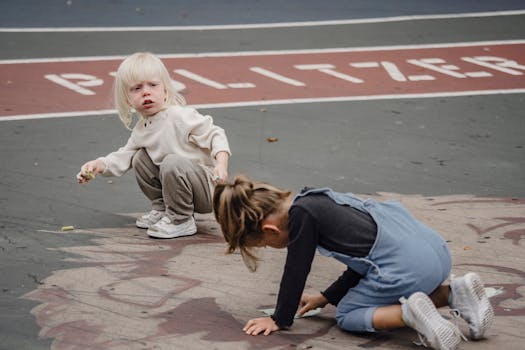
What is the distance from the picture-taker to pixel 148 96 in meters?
6.08

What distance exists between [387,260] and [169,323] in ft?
3.50

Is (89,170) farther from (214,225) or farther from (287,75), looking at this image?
(287,75)

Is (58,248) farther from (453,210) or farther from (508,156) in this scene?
(508,156)

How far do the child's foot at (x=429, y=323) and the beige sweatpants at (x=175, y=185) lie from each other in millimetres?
1984

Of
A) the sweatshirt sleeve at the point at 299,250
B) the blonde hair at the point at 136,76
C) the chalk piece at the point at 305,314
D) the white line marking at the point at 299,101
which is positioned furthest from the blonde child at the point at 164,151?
the white line marking at the point at 299,101

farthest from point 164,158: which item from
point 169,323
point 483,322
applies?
point 483,322

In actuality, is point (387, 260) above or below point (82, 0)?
below

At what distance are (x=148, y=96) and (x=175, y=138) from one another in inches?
11.6

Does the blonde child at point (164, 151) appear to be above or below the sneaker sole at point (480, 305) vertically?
above

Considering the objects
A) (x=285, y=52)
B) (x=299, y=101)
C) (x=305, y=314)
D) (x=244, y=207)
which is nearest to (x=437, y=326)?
(x=305, y=314)

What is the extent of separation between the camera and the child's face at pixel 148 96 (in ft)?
20.0

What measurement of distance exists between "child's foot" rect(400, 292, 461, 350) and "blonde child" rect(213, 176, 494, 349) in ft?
0.06

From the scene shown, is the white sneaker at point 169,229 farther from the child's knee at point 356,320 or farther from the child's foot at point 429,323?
the child's foot at point 429,323

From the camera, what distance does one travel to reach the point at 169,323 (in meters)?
4.83
